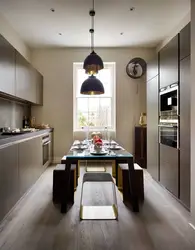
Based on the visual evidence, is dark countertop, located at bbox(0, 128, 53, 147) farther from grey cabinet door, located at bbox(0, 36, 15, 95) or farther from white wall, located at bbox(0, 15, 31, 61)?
white wall, located at bbox(0, 15, 31, 61)

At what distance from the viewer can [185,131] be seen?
9.16ft

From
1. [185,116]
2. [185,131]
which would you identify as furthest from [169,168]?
[185,116]

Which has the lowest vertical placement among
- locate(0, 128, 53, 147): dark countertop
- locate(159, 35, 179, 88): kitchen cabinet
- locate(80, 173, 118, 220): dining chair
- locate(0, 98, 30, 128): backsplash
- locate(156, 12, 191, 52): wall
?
locate(80, 173, 118, 220): dining chair

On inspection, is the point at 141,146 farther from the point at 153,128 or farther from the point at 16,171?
the point at 16,171

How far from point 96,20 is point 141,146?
293cm

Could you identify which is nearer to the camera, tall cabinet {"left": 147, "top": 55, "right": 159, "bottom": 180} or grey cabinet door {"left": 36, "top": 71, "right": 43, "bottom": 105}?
tall cabinet {"left": 147, "top": 55, "right": 159, "bottom": 180}

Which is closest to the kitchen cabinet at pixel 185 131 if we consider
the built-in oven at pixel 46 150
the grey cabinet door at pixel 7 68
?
the grey cabinet door at pixel 7 68

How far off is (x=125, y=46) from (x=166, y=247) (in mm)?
4850

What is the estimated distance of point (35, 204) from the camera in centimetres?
309

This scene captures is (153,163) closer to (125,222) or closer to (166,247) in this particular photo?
(125,222)

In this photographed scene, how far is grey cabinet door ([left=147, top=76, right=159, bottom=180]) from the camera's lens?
402 centimetres

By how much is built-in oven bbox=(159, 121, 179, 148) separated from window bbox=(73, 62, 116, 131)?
2.39 meters

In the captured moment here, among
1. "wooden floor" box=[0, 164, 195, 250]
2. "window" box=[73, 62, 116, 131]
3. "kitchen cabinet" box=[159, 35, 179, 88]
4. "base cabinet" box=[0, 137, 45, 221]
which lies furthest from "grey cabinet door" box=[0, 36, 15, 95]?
"window" box=[73, 62, 116, 131]

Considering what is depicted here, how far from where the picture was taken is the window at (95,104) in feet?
19.9
